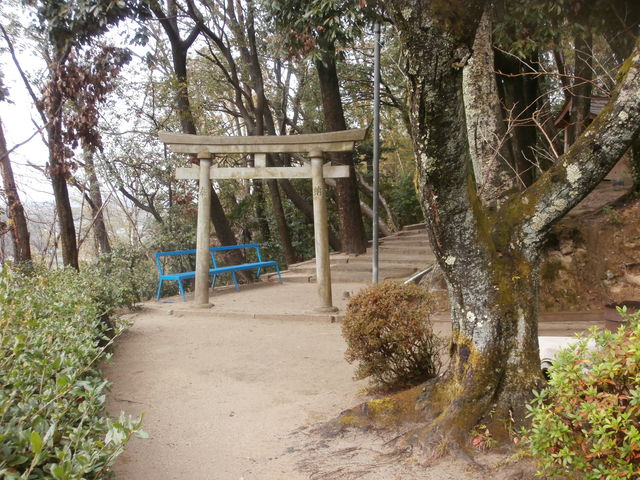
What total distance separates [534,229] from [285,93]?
15.9 metres

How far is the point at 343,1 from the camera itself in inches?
390

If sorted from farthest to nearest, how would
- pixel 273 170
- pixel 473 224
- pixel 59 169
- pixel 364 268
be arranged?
pixel 364 268
pixel 59 169
pixel 273 170
pixel 473 224

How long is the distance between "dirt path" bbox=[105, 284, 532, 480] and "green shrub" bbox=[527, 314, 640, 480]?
690 mm

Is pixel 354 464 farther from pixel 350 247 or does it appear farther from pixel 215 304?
pixel 350 247

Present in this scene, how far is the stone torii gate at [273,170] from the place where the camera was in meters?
9.50

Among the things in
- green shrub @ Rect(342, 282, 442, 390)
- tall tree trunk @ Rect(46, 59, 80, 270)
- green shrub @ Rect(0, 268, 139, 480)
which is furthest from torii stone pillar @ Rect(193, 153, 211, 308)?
green shrub @ Rect(0, 268, 139, 480)

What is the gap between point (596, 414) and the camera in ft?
7.90

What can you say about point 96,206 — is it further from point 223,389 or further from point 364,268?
point 223,389

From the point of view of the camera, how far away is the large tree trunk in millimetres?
3725

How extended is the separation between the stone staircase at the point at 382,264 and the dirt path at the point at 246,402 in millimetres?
3384

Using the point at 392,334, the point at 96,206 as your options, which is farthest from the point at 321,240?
the point at 96,206

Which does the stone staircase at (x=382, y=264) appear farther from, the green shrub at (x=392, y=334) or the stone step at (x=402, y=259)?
the green shrub at (x=392, y=334)

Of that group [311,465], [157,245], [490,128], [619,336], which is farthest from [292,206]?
[619,336]

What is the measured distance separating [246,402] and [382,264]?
793 cm
